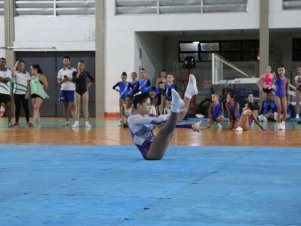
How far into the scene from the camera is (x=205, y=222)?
Answer: 393 cm

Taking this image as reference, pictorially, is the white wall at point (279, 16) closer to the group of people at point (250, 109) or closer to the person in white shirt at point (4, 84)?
the group of people at point (250, 109)

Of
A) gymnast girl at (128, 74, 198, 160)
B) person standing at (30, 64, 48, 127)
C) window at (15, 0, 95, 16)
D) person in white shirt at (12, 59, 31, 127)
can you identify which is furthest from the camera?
window at (15, 0, 95, 16)

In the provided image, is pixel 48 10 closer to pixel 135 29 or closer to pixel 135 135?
pixel 135 29

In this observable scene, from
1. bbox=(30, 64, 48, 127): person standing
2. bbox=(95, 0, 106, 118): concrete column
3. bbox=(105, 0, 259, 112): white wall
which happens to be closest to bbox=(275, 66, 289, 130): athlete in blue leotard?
A: bbox=(30, 64, 48, 127): person standing

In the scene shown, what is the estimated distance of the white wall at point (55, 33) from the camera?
1000 inches

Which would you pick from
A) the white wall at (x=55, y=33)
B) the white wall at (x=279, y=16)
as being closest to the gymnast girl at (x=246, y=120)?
the white wall at (x=279, y=16)

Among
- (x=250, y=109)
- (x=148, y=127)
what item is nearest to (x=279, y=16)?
(x=250, y=109)

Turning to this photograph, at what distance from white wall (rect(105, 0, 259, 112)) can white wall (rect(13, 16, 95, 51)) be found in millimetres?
955

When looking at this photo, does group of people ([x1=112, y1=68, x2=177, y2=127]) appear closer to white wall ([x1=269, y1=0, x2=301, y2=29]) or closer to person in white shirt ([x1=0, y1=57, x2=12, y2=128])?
person in white shirt ([x1=0, y1=57, x2=12, y2=128])

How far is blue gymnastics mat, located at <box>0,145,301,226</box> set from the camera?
4082 millimetres

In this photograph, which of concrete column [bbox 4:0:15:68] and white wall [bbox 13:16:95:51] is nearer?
white wall [bbox 13:16:95:51]

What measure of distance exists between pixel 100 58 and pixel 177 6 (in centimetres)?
405

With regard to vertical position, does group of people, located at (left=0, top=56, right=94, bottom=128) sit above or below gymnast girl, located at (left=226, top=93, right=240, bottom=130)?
above

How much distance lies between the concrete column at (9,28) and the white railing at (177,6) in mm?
4797
